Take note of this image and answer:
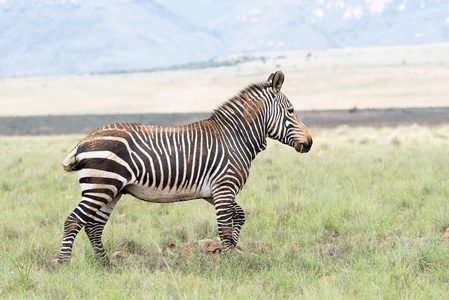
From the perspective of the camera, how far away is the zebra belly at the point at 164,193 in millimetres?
6152

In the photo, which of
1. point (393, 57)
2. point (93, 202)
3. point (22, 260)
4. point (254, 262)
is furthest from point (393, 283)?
point (393, 57)

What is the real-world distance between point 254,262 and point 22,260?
2612mm

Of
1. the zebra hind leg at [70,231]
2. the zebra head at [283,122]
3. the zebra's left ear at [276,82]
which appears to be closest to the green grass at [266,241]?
the zebra hind leg at [70,231]

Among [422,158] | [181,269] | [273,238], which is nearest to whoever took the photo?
[181,269]

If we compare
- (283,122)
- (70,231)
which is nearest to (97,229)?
(70,231)

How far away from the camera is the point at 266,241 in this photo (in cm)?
714

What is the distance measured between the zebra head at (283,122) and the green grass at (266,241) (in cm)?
131

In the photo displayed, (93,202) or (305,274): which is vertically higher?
(93,202)

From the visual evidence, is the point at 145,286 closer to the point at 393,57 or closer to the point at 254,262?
the point at 254,262

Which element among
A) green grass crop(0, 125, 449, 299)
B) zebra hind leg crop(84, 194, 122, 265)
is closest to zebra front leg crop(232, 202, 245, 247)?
green grass crop(0, 125, 449, 299)

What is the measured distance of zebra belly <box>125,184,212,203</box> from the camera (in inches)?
242

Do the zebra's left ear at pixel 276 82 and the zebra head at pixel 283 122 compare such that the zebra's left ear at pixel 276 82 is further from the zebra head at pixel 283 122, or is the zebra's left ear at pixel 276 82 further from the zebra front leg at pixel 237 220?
the zebra front leg at pixel 237 220

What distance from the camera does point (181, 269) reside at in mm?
5977

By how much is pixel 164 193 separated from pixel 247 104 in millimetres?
1539
